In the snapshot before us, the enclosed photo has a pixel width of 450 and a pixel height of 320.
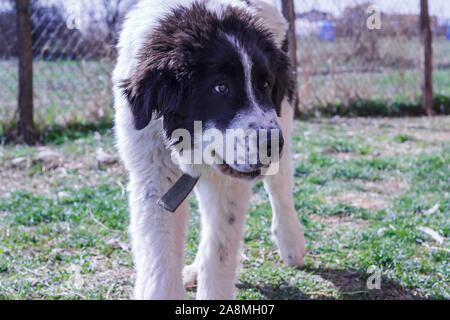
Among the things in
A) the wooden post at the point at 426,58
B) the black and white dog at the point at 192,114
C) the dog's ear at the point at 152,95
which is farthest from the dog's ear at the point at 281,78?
the wooden post at the point at 426,58

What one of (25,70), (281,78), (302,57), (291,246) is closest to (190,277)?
(291,246)

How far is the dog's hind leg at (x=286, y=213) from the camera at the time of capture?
3393 millimetres

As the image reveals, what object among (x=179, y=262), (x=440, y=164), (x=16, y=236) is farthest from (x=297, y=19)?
(x=179, y=262)

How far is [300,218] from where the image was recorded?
4.14 meters

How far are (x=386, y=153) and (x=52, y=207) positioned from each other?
366cm

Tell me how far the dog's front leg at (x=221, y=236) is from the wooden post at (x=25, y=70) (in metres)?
4.21

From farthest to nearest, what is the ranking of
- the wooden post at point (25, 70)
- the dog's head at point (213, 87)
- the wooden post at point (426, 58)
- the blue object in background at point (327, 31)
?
the blue object in background at point (327, 31) → the wooden post at point (426, 58) → the wooden post at point (25, 70) → the dog's head at point (213, 87)

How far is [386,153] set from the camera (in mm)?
6090

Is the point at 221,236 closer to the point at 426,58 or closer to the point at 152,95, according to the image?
the point at 152,95

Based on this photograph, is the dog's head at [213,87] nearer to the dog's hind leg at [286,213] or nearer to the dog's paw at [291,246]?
the dog's hind leg at [286,213]

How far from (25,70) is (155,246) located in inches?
175

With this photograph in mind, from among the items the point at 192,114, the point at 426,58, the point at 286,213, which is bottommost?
the point at 286,213

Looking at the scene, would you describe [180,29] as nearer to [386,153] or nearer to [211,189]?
[211,189]

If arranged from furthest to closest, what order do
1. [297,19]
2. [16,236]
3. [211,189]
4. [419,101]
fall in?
1. [419,101]
2. [297,19]
3. [16,236]
4. [211,189]
